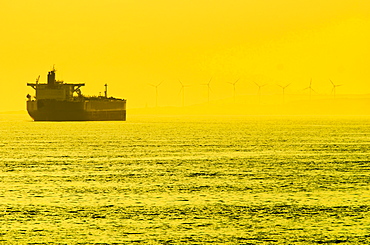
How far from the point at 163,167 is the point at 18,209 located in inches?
1014

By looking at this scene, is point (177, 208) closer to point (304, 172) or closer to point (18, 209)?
point (18, 209)

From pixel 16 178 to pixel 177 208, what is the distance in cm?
1862

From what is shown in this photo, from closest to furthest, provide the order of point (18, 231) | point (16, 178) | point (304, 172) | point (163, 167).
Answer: point (18, 231)
point (16, 178)
point (304, 172)
point (163, 167)

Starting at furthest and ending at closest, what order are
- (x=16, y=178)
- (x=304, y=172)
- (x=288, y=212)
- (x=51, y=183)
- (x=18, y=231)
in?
(x=304, y=172) → (x=16, y=178) → (x=51, y=183) → (x=288, y=212) → (x=18, y=231)

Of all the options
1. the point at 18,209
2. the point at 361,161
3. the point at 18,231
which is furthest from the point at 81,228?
the point at 361,161

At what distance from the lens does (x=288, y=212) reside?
35875mm

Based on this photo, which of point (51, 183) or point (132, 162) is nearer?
point (51, 183)

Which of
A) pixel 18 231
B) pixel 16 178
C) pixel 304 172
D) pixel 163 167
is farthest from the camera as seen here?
pixel 163 167

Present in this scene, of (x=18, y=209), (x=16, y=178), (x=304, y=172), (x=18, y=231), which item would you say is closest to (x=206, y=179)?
(x=304, y=172)

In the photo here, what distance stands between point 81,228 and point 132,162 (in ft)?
119

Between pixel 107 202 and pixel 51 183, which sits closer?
pixel 107 202

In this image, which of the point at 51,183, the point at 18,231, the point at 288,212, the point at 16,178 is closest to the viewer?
the point at 18,231

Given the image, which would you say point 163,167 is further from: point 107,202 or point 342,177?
point 107,202

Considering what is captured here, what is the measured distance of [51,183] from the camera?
1900 inches
